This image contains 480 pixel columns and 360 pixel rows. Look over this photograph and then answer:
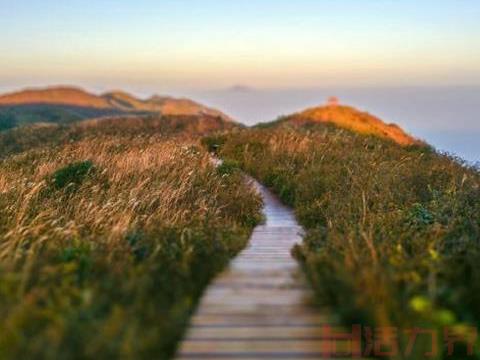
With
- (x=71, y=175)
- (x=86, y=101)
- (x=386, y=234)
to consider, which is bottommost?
(x=86, y=101)

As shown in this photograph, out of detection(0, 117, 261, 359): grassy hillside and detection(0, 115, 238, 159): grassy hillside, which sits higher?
detection(0, 117, 261, 359): grassy hillside

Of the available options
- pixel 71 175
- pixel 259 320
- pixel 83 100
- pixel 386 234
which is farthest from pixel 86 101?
pixel 259 320

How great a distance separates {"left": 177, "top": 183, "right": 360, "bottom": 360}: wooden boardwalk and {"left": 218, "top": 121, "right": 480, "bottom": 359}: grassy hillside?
24 cm

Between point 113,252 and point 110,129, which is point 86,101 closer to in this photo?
point 110,129

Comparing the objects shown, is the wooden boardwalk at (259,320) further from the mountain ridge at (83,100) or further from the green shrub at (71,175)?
the mountain ridge at (83,100)

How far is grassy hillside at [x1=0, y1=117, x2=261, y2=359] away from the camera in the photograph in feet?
15.9

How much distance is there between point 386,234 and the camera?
8625mm

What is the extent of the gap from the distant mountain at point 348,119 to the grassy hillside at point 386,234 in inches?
687

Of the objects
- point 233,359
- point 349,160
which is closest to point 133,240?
point 233,359

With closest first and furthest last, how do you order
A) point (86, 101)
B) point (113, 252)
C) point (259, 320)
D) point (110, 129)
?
point (259, 320) < point (113, 252) < point (110, 129) < point (86, 101)

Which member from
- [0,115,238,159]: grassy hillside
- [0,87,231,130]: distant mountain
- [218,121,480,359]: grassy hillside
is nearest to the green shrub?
[218,121,480,359]: grassy hillside

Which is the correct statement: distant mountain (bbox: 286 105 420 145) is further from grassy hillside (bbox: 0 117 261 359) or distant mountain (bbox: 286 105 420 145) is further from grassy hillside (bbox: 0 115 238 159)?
grassy hillside (bbox: 0 117 261 359)

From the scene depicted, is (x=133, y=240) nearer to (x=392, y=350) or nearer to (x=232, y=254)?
(x=232, y=254)

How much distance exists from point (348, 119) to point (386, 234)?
105ft
